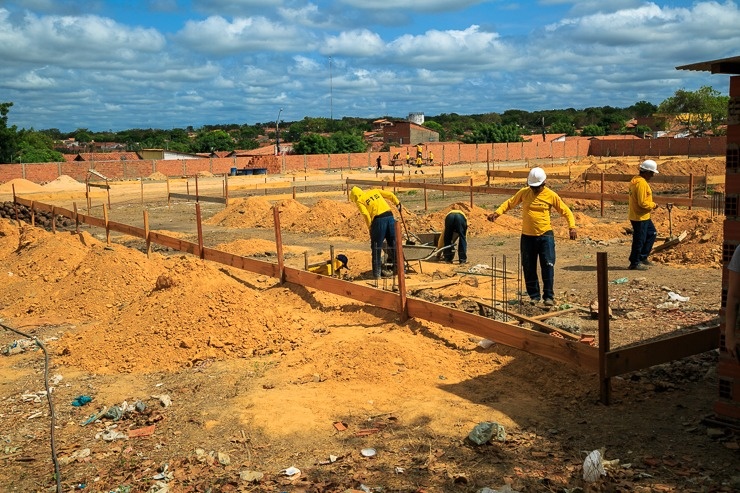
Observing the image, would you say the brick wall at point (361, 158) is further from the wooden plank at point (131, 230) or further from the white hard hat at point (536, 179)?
the white hard hat at point (536, 179)

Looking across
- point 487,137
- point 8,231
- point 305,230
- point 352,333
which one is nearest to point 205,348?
point 352,333

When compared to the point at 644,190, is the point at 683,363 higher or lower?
lower

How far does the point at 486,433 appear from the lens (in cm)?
534

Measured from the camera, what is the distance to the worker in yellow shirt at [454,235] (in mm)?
12500

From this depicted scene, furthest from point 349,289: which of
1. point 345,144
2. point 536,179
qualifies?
→ point 345,144

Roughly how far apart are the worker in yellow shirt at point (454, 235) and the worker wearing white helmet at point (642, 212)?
2779mm

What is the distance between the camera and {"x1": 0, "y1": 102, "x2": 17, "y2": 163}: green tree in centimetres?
5199

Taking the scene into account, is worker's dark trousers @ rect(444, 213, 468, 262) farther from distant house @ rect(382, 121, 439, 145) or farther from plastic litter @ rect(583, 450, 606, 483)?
distant house @ rect(382, 121, 439, 145)

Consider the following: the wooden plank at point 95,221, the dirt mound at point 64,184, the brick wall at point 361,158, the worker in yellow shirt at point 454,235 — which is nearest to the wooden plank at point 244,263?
the worker in yellow shirt at point 454,235

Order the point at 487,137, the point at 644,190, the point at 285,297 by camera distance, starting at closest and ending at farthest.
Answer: the point at 285,297
the point at 644,190
the point at 487,137

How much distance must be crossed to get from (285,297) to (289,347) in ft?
7.40

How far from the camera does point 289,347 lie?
820cm

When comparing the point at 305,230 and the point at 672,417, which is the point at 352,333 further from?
the point at 305,230

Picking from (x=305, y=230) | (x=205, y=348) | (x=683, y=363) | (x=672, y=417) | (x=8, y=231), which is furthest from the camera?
(x=305, y=230)
